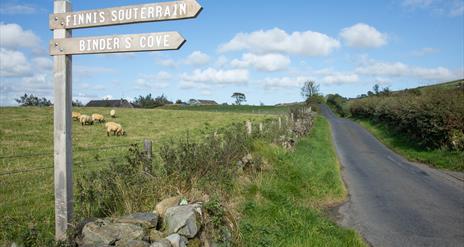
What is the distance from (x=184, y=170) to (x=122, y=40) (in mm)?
2920

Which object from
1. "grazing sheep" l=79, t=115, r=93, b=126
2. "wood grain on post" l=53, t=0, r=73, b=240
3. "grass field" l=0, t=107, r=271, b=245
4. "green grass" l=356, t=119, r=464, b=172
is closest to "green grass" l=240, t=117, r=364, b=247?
"wood grain on post" l=53, t=0, r=73, b=240

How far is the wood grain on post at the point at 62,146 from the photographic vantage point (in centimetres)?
590

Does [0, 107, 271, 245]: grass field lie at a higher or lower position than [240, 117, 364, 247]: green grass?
higher

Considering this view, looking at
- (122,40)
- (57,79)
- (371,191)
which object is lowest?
(371,191)

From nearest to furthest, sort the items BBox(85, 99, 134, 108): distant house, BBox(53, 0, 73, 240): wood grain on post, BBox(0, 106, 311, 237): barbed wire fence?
BBox(53, 0, 73, 240): wood grain on post < BBox(0, 106, 311, 237): barbed wire fence < BBox(85, 99, 134, 108): distant house

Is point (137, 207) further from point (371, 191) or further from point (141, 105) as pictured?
point (141, 105)

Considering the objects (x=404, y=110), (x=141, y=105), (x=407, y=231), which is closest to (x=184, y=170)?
(x=407, y=231)

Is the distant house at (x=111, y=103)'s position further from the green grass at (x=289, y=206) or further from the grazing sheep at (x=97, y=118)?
the green grass at (x=289, y=206)

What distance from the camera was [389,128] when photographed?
131ft

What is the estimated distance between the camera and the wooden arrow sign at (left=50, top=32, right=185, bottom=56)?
545cm

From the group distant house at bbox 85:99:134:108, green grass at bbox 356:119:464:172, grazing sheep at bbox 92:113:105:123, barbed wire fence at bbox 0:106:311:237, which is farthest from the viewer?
distant house at bbox 85:99:134:108

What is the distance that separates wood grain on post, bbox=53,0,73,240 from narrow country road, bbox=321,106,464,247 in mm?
6010

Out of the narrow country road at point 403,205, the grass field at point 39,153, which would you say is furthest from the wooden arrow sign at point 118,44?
the narrow country road at point 403,205

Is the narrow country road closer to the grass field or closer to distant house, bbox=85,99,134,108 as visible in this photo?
the grass field
